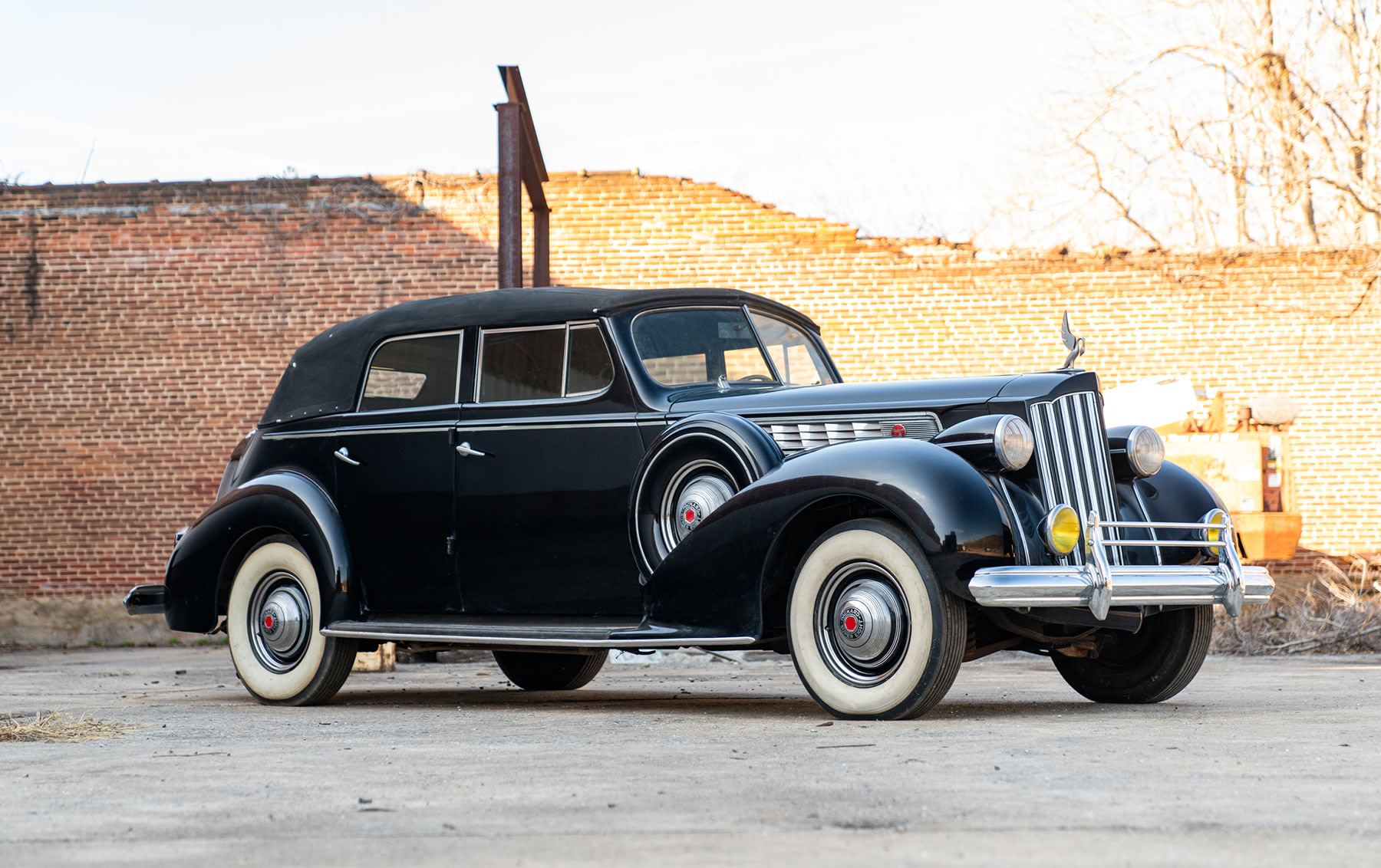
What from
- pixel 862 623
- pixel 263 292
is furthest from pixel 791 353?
pixel 263 292

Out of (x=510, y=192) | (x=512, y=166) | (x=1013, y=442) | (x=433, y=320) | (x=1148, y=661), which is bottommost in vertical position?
(x=1148, y=661)

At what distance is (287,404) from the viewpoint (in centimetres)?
741

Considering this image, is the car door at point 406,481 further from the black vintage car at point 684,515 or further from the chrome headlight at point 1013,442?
the chrome headlight at point 1013,442

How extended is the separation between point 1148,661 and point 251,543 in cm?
447

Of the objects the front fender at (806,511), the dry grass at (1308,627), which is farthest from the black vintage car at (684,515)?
the dry grass at (1308,627)

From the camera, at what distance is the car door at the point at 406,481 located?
6.64 metres

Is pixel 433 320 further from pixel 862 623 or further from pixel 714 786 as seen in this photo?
pixel 714 786

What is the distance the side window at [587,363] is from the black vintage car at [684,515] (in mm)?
14

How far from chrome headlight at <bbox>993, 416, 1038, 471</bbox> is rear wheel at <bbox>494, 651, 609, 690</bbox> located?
3.29 metres

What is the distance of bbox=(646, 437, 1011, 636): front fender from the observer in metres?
5.00

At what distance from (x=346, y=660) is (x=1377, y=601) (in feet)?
28.5

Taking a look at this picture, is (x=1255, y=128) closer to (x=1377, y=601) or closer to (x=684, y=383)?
(x=1377, y=601)

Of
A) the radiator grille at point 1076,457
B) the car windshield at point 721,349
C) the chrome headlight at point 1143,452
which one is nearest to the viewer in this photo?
the radiator grille at point 1076,457

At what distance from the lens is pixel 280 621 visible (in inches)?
277
